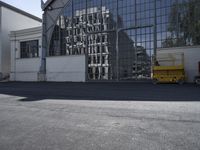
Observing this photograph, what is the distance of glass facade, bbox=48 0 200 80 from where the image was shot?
2997 centimetres

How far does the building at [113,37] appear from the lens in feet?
97.9

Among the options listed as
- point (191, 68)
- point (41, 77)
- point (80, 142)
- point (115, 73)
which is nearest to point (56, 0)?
point (41, 77)

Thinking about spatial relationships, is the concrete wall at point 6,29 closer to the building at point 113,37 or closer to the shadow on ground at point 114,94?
the building at point 113,37

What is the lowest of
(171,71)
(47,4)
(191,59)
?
(171,71)

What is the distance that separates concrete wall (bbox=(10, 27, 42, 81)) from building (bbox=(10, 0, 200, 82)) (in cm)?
166

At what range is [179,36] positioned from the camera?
2989 centimetres

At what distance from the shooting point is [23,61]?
43.2 m

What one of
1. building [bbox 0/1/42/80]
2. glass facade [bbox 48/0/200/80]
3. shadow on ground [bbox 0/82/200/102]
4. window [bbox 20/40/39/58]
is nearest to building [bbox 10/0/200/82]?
glass facade [bbox 48/0/200/80]

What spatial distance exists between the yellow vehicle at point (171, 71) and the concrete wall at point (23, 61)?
19636 millimetres

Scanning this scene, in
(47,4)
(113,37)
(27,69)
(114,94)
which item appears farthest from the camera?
(27,69)

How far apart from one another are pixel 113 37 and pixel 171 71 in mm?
9942

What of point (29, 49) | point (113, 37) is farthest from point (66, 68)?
point (29, 49)

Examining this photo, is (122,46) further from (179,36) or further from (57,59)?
(57,59)

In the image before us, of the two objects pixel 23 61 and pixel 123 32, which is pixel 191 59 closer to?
pixel 123 32
